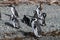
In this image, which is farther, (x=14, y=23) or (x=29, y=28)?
(x=14, y=23)

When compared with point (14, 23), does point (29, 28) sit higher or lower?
lower

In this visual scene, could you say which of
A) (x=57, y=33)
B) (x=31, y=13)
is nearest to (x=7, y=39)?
(x=57, y=33)

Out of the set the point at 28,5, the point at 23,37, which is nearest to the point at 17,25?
the point at 23,37

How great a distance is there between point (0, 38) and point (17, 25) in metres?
1.62

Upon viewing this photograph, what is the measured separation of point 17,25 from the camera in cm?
1212

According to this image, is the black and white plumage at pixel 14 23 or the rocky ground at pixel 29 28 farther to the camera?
the black and white plumage at pixel 14 23

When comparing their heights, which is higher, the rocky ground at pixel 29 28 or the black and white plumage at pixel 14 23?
the black and white plumage at pixel 14 23

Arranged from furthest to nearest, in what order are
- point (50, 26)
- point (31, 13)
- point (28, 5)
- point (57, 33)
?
point (28, 5)
point (31, 13)
point (50, 26)
point (57, 33)

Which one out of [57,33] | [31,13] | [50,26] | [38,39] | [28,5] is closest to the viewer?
[38,39]

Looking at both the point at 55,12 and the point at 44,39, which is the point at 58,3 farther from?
the point at 44,39

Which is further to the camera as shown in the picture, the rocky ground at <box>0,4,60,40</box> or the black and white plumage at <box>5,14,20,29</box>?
the black and white plumage at <box>5,14,20,29</box>

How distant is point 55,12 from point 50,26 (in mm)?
3146

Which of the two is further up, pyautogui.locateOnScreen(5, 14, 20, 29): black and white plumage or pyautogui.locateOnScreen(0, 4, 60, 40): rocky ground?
pyautogui.locateOnScreen(5, 14, 20, 29): black and white plumage

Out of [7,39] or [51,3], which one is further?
[51,3]
